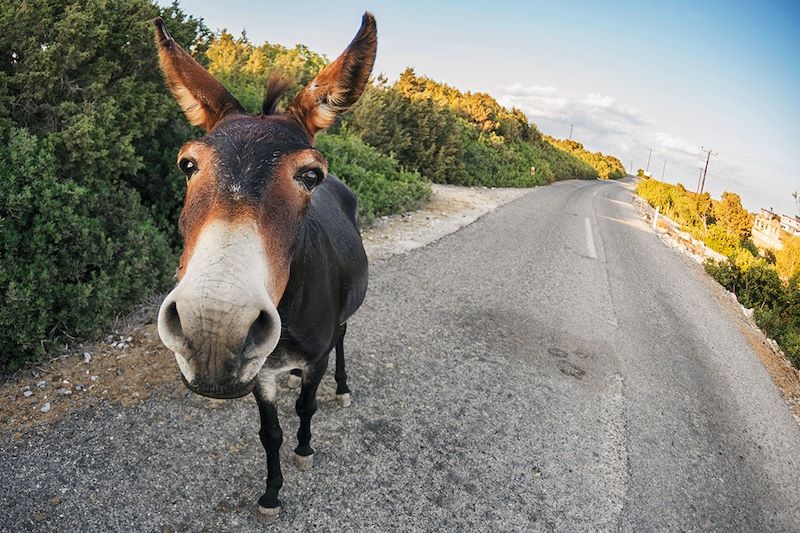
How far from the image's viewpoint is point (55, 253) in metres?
3.98

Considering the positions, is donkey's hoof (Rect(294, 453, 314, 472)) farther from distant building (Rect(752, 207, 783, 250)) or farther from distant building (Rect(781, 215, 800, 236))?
distant building (Rect(781, 215, 800, 236))

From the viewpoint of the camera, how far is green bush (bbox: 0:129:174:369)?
356 cm

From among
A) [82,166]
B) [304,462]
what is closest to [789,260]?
[304,462]

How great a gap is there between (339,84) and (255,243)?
93 cm

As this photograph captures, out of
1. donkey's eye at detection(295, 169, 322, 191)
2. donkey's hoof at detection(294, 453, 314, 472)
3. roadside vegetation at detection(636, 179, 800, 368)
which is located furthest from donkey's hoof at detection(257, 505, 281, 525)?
roadside vegetation at detection(636, 179, 800, 368)

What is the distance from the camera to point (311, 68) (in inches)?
620

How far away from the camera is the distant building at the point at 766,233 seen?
66.7 feet

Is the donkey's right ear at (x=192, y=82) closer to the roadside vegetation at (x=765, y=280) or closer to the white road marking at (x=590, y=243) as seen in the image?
the roadside vegetation at (x=765, y=280)

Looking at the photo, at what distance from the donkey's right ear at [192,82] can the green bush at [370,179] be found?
704 centimetres

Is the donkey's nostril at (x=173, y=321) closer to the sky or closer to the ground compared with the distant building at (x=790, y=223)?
closer to the ground

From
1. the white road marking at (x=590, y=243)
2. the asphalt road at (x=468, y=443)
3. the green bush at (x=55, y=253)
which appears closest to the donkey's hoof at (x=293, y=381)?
the asphalt road at (x=468, y=443)

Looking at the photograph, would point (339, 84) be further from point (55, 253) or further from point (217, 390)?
point (55, 253)

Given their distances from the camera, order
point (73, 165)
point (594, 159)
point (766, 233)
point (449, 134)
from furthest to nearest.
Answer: point (594, 159)
point (766, 233)
point (449, 134)
point (73, 165)

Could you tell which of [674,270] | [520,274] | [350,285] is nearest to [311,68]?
[520,274]
